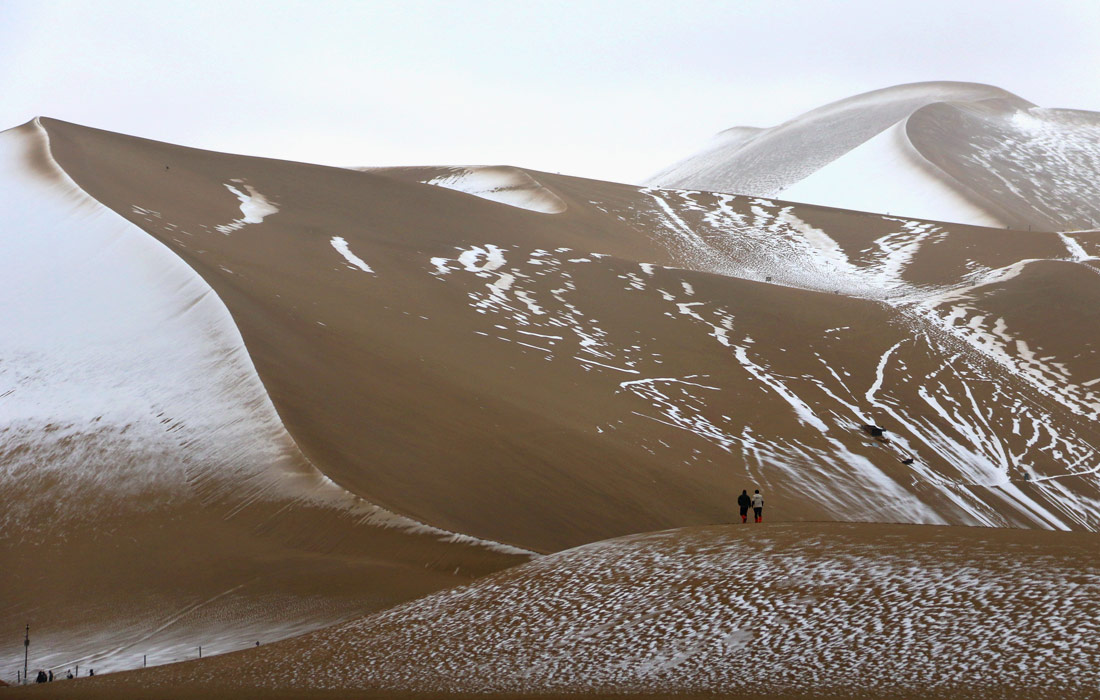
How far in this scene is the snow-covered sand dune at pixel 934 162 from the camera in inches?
1970

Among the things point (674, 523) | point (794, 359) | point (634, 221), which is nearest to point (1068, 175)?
point (634, 221)

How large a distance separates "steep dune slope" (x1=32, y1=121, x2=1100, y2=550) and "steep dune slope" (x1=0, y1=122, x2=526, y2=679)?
24.4 inches

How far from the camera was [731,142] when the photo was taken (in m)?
80.6

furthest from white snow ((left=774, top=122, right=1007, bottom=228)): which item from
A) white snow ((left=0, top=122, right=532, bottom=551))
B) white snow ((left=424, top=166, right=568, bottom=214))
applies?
white snow ((left=0, top=122, right=532, bottom=551))

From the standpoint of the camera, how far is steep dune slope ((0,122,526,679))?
13.5 m

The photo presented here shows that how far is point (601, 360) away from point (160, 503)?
10.5 meters

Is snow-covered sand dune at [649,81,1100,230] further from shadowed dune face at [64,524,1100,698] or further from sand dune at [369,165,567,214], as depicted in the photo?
shadowed dune face at [64,524,1100,698]

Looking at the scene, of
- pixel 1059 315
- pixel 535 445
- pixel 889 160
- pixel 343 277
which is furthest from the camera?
pixel 889 160

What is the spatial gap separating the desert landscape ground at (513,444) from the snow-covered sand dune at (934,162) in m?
11.7

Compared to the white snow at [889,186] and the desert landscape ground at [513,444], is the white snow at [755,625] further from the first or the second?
the white snow at [889,186]

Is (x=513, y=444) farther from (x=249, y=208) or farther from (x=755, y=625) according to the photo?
(x=249, y=208)

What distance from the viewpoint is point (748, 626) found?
404 inches

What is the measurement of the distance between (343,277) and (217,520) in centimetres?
1068

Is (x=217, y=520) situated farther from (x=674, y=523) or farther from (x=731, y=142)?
(x=731, y=142)
